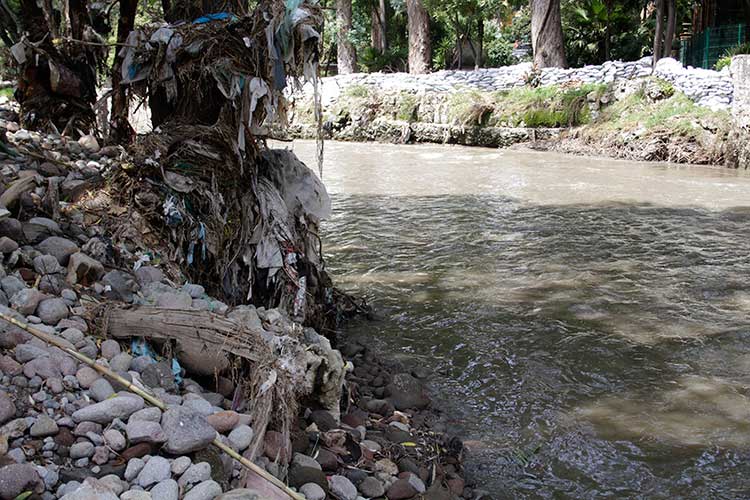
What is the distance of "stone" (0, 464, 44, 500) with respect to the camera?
2107 millimetres

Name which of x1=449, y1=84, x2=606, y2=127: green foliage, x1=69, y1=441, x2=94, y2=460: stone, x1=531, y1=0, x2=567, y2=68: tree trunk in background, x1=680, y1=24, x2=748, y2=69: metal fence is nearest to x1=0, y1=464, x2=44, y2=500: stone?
x1=69, y1=441, x2=94, y2=460: stone

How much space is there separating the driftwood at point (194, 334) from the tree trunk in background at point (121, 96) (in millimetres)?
2466

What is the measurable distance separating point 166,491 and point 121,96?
367cm

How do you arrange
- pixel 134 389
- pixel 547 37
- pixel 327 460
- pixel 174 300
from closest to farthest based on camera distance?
1. pixel 134 389
2. pixel 327 460
3. pixel 174 300
4. pixel 547 37

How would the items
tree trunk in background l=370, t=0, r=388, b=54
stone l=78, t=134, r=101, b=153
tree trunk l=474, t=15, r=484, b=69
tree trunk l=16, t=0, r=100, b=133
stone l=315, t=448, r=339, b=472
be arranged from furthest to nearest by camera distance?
tree trunk in background l=370, t=0, r=388, b=54 → tree trunk l=474, t=15, r=484, b=69 → tree trunk l=16, t=0, r=100, b=133 → stone l=78, t=134, r=101, b=153 → stone l=315, t=448, r=339, b=472

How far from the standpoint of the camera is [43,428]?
2.42 m

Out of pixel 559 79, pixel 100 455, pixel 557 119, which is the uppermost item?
pixel 559 79

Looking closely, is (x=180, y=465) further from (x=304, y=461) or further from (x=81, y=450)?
(x=304, y=461)

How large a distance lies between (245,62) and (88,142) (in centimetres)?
201

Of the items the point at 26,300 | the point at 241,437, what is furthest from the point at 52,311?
the point at 241,437

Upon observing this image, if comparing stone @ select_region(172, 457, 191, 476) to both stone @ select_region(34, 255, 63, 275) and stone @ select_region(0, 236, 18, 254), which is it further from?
stone @ select_region(0, 236, 18, 254)

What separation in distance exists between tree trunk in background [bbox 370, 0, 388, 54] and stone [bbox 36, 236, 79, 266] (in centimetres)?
2817

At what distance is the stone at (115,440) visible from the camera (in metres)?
2.47

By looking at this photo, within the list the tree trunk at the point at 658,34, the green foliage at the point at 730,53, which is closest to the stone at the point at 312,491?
the green foliage at the point at 730,53
